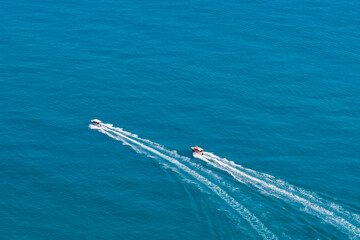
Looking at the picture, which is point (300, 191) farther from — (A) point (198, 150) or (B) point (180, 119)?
(B) point (180, 119)

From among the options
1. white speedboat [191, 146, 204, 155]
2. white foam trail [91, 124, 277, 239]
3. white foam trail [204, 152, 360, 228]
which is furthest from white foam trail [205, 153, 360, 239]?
white foam trail [91, 124, 277, 239]

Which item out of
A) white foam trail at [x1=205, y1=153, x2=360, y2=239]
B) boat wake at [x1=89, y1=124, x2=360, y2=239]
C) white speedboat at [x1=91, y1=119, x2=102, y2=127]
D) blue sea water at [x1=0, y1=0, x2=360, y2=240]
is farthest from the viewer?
white speedboat at [x1=91, y1=119, x2=102, y2=127]

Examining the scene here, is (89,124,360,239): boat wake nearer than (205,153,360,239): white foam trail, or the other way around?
(205,153,360,239): white foam trail

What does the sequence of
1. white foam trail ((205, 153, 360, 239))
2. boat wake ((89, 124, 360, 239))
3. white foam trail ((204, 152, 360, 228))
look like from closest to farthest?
white foam trail ((205, 153, 360, 239)), boat wake ((89, 124, 360, 239)), white foam trail ((204, 152, 360, 228))

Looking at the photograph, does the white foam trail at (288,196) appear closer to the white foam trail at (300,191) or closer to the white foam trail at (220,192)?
the white foam trail at (300,191)

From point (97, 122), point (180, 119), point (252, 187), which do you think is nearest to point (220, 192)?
point (252, 187)

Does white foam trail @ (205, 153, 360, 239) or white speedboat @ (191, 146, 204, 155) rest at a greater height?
white speedboat @ (191, 146, 204, 155)

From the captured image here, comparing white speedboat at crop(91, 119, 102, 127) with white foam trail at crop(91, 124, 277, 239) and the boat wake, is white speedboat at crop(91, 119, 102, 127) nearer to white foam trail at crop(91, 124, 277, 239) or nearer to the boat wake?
white foam trail at crop(91, 124, 277, 239)
